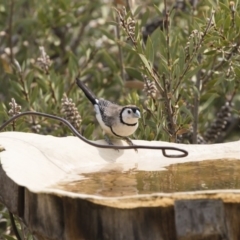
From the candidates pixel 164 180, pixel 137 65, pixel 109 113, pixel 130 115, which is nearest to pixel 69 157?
pixel 164 180

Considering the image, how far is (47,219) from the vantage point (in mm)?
2443

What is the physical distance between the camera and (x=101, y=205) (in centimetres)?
232

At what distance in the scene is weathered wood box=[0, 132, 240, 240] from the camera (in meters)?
2.29

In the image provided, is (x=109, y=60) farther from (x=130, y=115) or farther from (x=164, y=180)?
(x=164, y=180)

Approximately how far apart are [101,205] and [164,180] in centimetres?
57

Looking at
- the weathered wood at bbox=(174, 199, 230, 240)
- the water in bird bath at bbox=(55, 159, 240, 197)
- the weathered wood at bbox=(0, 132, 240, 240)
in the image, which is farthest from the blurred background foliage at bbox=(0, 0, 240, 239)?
the weathered wood at bbox=(174, 199, 230, 240)

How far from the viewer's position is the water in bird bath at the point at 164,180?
104 inches

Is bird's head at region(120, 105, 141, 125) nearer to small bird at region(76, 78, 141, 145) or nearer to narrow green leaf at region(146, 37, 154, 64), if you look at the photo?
small bird at region(76, 78, 141, 145)

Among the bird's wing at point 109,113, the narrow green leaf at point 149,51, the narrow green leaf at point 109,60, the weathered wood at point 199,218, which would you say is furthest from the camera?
the narrow green leaf at point 109,60

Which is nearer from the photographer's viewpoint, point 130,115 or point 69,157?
point 69,157

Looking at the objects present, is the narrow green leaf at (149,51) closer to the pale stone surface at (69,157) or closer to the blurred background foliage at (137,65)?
the blurred background foliage at (137,65)

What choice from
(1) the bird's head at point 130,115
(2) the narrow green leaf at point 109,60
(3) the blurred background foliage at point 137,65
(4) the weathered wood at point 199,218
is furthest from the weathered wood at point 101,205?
(2) the narrow green leaf at point 109,60

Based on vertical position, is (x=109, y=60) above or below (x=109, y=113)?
above

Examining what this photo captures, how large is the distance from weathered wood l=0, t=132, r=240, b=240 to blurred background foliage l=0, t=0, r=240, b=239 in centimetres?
95
